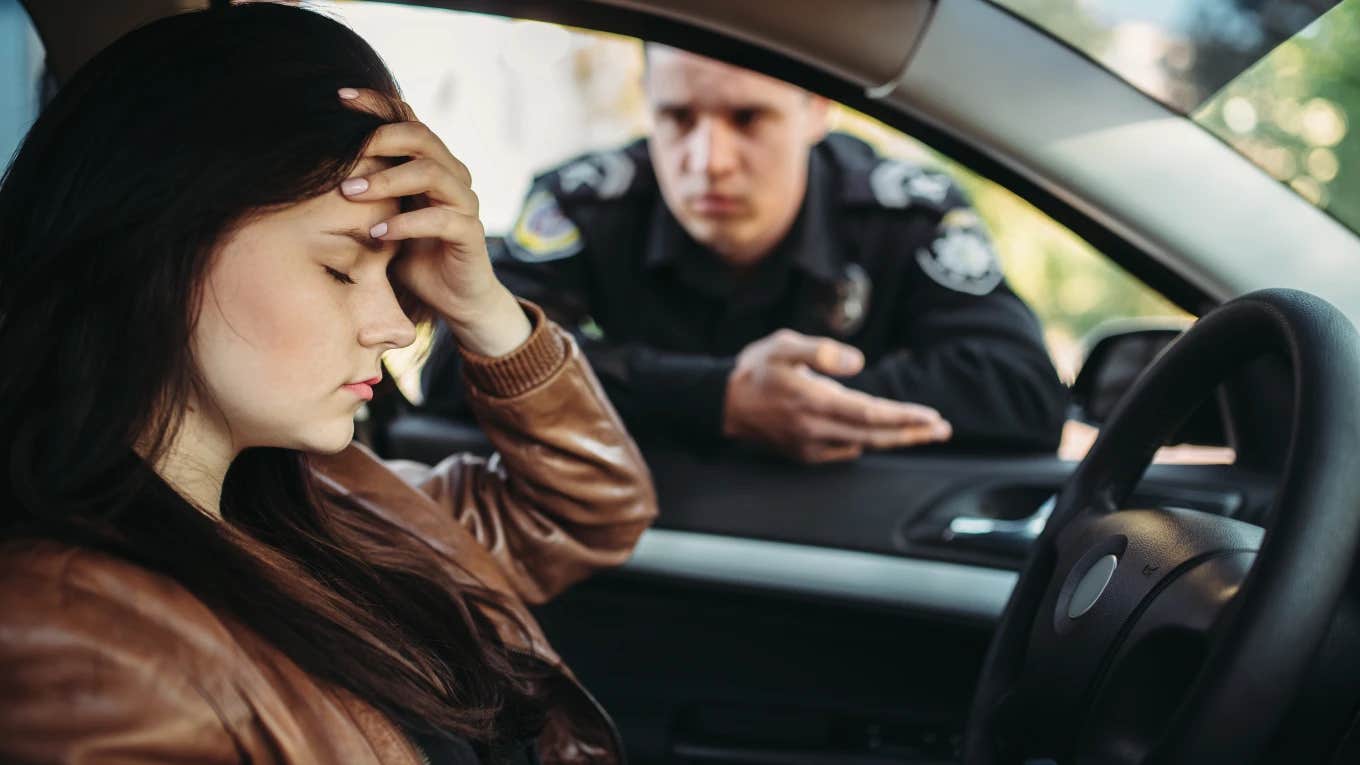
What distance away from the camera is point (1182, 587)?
997mm

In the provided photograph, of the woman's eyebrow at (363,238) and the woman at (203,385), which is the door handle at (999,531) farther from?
the woman's eyebrow at (363,238)

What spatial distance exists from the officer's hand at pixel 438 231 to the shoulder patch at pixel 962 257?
3.16 feet

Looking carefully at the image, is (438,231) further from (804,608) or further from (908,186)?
(908,186)

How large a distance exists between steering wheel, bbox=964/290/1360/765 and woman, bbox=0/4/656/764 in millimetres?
452

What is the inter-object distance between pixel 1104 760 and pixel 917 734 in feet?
2.59

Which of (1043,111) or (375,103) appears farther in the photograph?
(1043,111)

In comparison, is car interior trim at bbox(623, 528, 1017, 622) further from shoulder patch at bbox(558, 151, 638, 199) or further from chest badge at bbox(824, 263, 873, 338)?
shoulder patch at bbox(558, 151, 638, 199)

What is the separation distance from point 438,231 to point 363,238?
4.9 inches

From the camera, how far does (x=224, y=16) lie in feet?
3.37

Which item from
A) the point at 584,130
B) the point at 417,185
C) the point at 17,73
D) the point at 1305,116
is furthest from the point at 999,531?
the point at 584,130

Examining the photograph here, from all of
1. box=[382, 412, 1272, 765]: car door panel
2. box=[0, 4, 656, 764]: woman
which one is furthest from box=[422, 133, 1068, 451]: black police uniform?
box=[0, 4, 656, 764]: woman

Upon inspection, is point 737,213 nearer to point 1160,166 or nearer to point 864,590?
point 864,590

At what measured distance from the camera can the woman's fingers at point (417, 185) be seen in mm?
1005

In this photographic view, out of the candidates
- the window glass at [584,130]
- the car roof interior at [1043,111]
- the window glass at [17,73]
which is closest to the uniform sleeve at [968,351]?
the car roof interior at [1043,111]
